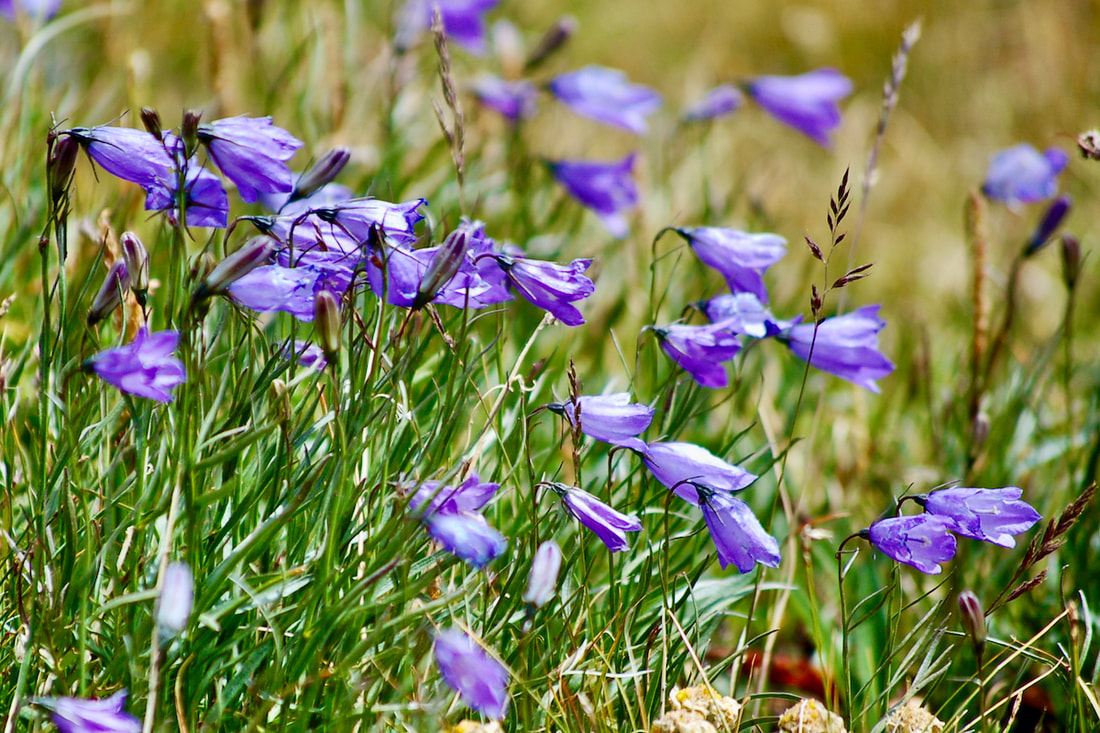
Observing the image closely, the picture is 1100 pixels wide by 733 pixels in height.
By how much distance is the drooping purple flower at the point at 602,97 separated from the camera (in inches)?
147

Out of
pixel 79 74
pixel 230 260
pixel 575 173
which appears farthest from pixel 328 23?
pixel 230 260

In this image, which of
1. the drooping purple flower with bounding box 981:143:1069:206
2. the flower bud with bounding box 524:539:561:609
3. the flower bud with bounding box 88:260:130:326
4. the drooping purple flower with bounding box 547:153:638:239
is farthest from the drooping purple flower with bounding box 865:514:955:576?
the drooping purple flower with bounding box 981:143:1069:206

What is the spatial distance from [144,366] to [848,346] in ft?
4.33

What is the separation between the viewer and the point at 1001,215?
528 cm

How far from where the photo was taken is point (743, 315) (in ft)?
6.30

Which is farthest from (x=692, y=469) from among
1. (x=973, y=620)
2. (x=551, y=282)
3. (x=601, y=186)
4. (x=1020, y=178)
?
(x=1020, y=178)

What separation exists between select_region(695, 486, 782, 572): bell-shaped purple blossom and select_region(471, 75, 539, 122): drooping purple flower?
236cm

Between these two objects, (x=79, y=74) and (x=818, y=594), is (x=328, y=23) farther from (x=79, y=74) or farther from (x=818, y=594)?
(x=818, y=594)

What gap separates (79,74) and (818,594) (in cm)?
403

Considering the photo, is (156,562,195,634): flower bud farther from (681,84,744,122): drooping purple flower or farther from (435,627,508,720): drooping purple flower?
(681,84,744,122): drooping purple flower

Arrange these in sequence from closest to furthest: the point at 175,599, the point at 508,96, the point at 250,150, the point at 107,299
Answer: the point at 175,599 → the point at 107,299 → the point at 250,150 → the point at 508,96

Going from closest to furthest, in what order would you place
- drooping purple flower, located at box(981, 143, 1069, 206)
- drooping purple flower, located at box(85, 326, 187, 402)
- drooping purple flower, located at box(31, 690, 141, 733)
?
drooping purple flower, located at box(31, 690, 141, 733) → drooping purple flower, located at box(85, 326, 187, 402) → drooping purple flower, located at box(981, 143, 1069, 206)

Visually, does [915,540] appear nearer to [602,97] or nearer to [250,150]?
[250,150]

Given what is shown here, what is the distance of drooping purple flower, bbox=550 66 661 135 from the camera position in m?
3.74
